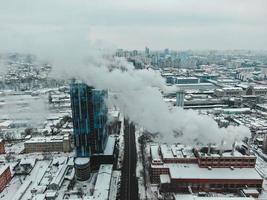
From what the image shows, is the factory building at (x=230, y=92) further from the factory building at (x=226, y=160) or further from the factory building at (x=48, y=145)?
the factory building at (x=48, y=145)

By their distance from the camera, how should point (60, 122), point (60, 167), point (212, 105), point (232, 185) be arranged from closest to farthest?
point (232, 185), point (60, 167), point (60, 122), point (212, 105)

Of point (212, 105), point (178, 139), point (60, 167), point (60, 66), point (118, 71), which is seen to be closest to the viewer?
point (60, 66)

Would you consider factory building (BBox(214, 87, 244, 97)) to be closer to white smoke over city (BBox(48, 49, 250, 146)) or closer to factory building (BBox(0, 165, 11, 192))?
white smoke over city (BBox(48, 49, 250, 146))

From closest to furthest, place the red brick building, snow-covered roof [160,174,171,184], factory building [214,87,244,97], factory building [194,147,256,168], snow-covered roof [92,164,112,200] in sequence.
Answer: snow-covered roof [92,164,112,200]
the red brick building
snow-covered roof [160,174,171,184]
factory building [194,147,256,168]
factory building [214,87,244,97]

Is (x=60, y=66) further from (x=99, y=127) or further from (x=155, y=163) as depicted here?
(x=155, y=163)

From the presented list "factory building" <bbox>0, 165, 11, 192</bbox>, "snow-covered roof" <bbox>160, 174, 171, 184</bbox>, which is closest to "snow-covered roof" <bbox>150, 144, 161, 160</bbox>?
"snow-covered roof" <bbox>160, 174, 171, 184</bbox>

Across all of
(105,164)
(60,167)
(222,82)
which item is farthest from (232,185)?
(222,82)

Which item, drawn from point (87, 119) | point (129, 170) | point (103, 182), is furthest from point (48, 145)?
point (103, 182)
